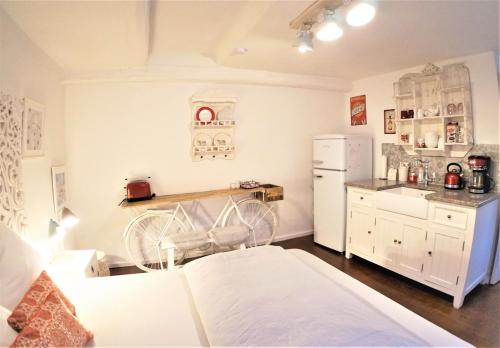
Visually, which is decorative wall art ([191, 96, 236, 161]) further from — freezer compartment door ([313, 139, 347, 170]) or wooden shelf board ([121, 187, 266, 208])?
freezer compartment door ([313, 139, 347, 170])

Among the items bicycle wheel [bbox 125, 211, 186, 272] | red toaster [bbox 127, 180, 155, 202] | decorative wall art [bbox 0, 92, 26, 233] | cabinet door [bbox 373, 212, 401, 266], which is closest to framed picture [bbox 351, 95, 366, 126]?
cabinet door [bbox 373, 212, 401, 266]

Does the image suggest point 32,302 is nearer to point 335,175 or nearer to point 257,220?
point 257,220

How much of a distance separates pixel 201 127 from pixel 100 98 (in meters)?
1.12

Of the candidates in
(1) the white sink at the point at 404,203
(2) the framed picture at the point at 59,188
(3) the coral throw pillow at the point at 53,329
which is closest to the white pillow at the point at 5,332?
(3) the coral throw pillow at the point at 53,329

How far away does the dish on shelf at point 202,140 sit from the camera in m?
3.17

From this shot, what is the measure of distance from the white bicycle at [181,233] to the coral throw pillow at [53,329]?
152 cm

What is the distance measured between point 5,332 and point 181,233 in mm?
1936

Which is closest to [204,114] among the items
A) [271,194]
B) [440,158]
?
[271,194]

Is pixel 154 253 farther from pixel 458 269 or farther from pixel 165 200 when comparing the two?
pixel 458 269

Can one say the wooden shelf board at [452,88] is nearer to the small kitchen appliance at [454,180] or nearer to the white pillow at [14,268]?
the small kitchen appliance at [454,180]

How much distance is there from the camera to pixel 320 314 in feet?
3.89

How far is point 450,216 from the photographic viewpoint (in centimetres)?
225

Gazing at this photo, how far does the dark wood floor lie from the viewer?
194 centimetres

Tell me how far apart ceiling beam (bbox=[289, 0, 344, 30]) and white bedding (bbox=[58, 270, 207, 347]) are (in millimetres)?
1915
